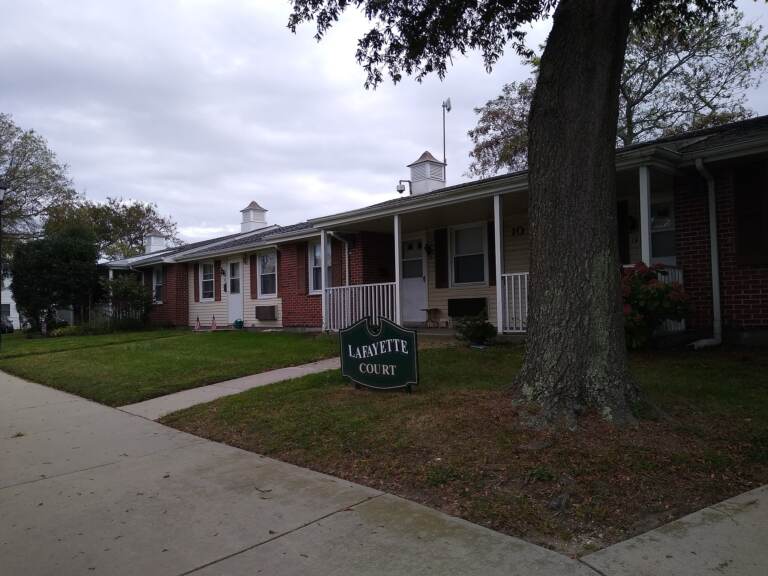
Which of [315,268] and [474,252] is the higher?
[474,252]

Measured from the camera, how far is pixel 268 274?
17.8 metres

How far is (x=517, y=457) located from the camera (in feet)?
13.8

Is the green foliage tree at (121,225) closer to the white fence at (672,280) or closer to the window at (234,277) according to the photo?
the window at (234,277)

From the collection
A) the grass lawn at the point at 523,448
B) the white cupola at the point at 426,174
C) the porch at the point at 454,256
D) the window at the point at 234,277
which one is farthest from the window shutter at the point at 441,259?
the window at the point at 234,277

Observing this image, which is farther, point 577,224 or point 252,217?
point 252,217

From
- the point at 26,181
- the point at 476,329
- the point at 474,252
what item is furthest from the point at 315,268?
the point at 26,181

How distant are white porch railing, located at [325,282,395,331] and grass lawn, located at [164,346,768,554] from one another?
19.9ft

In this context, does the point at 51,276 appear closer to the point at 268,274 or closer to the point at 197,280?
the point at 197,280

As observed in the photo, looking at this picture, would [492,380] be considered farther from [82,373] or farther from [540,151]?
[82,373]

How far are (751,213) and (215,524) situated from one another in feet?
29.0

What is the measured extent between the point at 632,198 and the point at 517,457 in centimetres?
799

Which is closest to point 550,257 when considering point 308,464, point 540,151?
point 540,151

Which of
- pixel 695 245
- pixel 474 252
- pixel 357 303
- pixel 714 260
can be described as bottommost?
pixel 357 303

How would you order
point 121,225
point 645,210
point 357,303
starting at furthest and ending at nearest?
point 121,225, point 357,303, point 645,210
